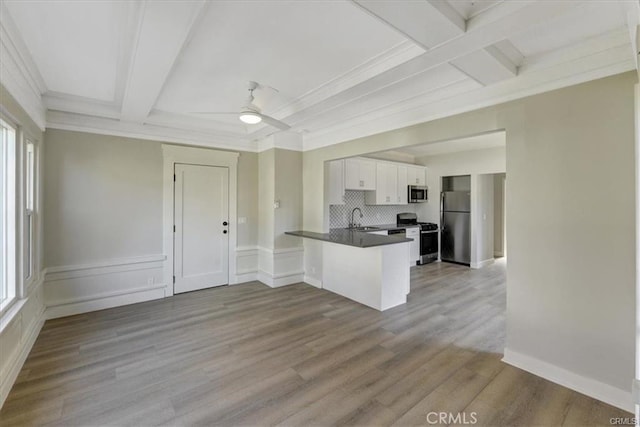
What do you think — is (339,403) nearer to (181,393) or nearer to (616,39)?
(181,393)

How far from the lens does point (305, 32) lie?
6.93 ft

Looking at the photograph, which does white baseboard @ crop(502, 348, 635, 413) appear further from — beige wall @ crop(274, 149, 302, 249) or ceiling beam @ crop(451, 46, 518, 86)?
beige wall @ crop(274, 149, 302, 249)

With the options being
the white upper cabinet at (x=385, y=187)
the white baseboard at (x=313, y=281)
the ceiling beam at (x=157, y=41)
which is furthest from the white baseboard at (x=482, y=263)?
the ceiling beam at (x=157, y=41)

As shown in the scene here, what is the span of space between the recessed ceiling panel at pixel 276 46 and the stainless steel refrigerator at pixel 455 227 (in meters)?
4.94

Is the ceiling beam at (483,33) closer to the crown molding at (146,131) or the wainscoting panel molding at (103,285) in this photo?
the crown molding at (146,131)

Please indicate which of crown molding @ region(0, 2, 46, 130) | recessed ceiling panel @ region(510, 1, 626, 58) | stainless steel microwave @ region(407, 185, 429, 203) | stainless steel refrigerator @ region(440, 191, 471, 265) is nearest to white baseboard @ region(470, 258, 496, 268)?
stainless steel refrigerator @ region(440, 191, 471, 265)

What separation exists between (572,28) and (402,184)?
15.9ft

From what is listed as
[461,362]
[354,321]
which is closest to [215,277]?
[354,321]

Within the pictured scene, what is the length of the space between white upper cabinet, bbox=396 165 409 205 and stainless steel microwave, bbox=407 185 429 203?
12 cm

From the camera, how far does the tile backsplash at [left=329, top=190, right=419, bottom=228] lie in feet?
19.9

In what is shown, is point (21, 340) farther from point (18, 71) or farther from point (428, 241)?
point (428, 241)

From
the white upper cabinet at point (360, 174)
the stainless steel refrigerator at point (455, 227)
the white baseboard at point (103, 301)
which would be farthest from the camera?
the stainless steel refrigerator at point (455, 227)

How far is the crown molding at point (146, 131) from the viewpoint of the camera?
3.69 meters

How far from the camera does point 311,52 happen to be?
239cm
